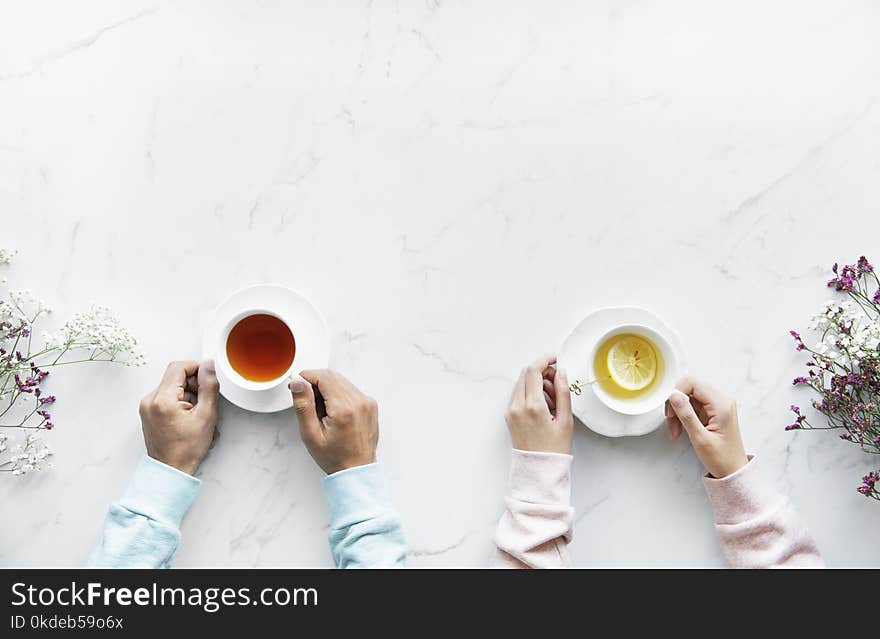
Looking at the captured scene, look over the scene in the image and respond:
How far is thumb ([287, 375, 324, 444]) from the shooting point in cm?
121

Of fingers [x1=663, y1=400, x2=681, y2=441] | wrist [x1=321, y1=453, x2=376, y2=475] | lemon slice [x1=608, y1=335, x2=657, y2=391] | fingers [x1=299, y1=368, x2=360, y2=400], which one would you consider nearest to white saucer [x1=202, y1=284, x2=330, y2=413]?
fingers [x1=299, y1=368, x2=360, y2=400]

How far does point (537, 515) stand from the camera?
1.25m

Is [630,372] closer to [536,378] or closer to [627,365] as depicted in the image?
[627,365]

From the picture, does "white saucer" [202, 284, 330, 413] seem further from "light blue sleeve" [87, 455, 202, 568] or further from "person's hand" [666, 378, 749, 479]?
"person's hand" [666, 378, 749, 479]

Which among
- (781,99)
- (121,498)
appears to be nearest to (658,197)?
(781,99)

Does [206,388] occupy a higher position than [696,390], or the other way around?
[206,388]

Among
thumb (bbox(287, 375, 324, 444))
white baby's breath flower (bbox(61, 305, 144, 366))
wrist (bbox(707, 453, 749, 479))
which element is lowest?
wrist (bbox(707, 453, 749, 479))

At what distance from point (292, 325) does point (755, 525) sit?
33.8 inches

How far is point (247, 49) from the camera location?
1324mm

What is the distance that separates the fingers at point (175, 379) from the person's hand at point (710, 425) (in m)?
0.84

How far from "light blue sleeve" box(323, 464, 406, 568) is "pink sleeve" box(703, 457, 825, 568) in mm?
556

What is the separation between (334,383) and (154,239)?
43 centimetres

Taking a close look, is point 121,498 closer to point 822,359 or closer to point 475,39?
point 475,39

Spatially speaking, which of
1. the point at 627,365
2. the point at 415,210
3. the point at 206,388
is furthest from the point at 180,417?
the point at 627,365
